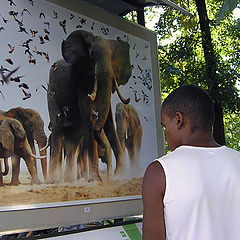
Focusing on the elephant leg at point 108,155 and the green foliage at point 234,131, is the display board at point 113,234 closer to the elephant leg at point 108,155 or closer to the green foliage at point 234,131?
the elephant leg at point 108,155

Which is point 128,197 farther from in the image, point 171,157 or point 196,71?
point 196,71

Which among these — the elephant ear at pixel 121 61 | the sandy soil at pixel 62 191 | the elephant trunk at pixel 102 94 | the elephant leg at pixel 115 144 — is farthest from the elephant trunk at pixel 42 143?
the elephant ear at pixel 121 61

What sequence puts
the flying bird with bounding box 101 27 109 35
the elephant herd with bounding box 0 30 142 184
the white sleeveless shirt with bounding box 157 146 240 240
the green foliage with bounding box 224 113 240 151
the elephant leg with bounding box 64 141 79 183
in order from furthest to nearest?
1. the green foliage with bounding box 224 113 240 151
2. the flying bird with bounding box 101 27 109 35
3. the elephant leg with bounding box 64 141 79 183
4. the elephant herd with bounding box 0 30 142 184
5. the white sleeveless shirt with bounding box 157 146 240 240

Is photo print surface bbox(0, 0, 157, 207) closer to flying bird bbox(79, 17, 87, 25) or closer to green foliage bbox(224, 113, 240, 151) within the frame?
flying bird bbox(79, 17, 87, 25)

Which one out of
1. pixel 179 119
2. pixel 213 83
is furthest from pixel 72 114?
pixel 213 83

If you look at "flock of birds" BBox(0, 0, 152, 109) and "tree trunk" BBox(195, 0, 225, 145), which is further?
"tree trunk" BBox(195, 0, 225, 145)

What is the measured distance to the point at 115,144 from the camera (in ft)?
9.14

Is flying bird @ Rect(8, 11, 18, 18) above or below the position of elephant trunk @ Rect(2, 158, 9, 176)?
above

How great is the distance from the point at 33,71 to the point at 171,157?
3.70ft

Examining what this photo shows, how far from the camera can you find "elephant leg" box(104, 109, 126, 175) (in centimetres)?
274

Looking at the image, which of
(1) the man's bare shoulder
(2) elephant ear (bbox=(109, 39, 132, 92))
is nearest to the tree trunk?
(2) elephant ear (bbox=(109, 39, 132, 92))

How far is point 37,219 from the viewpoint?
6.86 feet

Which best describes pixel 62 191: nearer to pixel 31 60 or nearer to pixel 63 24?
pixel 31 60

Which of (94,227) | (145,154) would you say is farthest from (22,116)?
(145,154)
